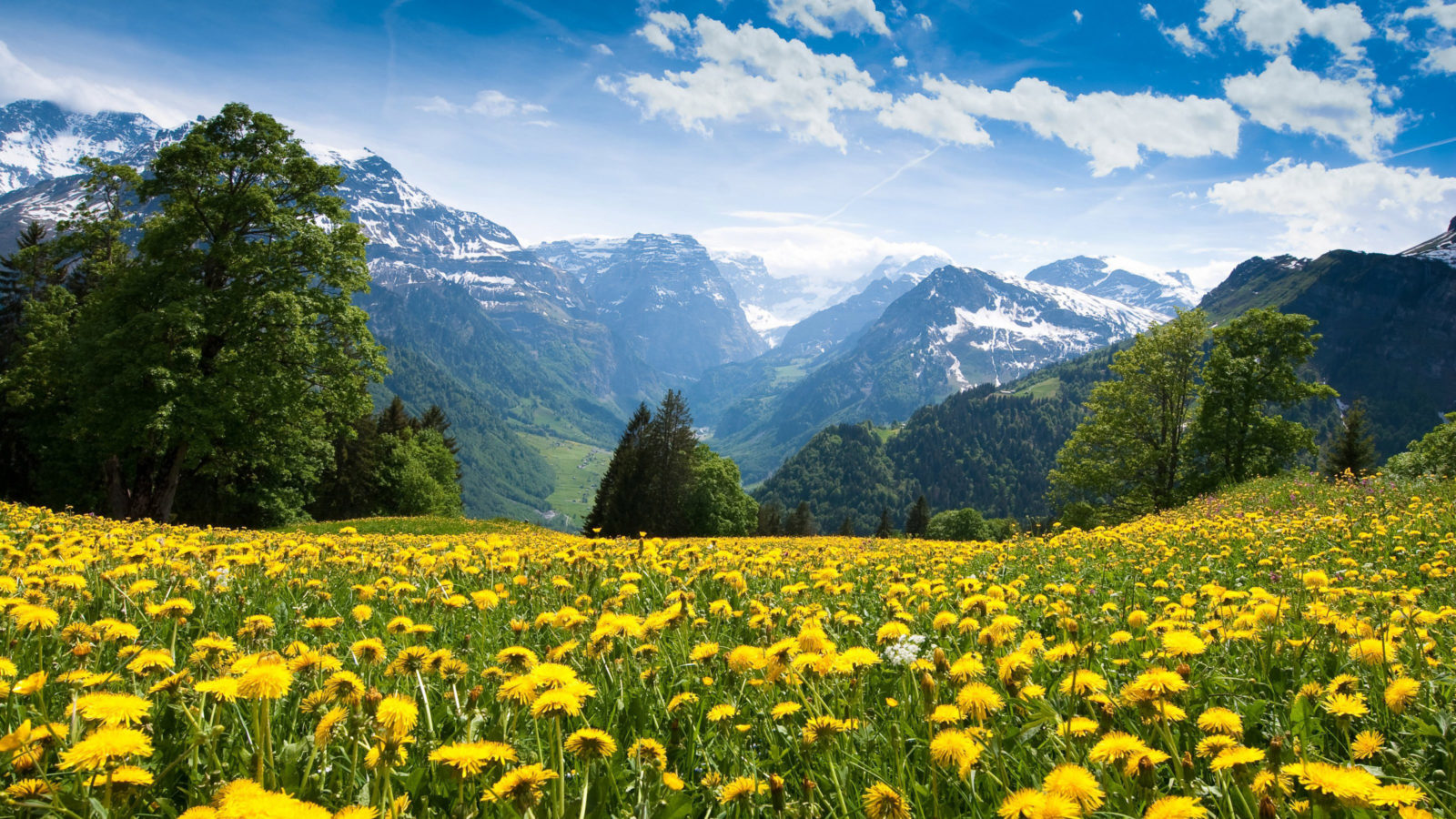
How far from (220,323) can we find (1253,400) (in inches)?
1687

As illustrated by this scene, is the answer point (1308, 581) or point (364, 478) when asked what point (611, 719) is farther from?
point (364, 478)

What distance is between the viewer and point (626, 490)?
172 feet

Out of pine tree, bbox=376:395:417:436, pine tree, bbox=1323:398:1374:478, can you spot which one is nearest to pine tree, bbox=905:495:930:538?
pine tree, bbox=1323:398:1374:478

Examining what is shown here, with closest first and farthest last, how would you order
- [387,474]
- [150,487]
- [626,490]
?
[150,487] → [626,490] → [387,474]

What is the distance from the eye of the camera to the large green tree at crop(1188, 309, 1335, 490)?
3016 centimetres

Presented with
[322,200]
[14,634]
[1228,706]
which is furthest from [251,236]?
[1228,706]

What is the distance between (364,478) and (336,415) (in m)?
36.9

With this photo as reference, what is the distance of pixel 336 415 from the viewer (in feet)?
82.7

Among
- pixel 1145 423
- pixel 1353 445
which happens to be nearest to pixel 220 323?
pixel 1145 423

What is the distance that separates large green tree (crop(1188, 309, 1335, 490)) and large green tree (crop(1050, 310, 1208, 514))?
111 centimetres

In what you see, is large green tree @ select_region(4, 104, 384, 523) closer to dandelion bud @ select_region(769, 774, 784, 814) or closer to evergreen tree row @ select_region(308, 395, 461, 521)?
dandelion bud @ select_region(769, 774, 784, 814)

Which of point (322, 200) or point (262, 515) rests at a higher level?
point (322, 200)

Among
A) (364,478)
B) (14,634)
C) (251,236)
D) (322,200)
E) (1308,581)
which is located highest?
(322,200)

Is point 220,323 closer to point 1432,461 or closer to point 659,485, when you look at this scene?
point 659,485
